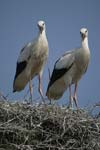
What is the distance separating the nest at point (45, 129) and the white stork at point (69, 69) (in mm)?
2378

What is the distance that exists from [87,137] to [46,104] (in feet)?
2.79

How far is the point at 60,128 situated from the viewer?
9.22 m

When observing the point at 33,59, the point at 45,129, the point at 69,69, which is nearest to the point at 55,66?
the point at 69,69

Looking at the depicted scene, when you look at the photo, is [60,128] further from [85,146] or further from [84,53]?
[84,53]

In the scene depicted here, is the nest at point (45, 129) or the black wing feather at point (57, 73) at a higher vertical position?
the black wing feather at point (57, 73)

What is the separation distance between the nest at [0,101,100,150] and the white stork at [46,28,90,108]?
7.80 ft

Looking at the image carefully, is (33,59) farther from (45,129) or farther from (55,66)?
(45,129)

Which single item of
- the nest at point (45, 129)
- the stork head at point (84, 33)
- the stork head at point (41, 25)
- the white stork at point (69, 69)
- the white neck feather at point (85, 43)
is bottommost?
the nest at point (45, 129)

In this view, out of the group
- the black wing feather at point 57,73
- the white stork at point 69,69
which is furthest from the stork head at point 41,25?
the black wing feather at point 57,73

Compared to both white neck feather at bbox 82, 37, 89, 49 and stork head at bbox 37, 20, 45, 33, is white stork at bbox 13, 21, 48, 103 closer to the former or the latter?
stork head at bbox 37, 20, 45, 33

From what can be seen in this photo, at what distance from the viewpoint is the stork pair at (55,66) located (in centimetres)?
1205

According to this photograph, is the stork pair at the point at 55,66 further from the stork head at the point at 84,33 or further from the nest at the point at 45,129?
the nest at the point at 45,129

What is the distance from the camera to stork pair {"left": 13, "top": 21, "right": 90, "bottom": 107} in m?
12.0

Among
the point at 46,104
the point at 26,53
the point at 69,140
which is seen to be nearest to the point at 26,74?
the point at 26,53
